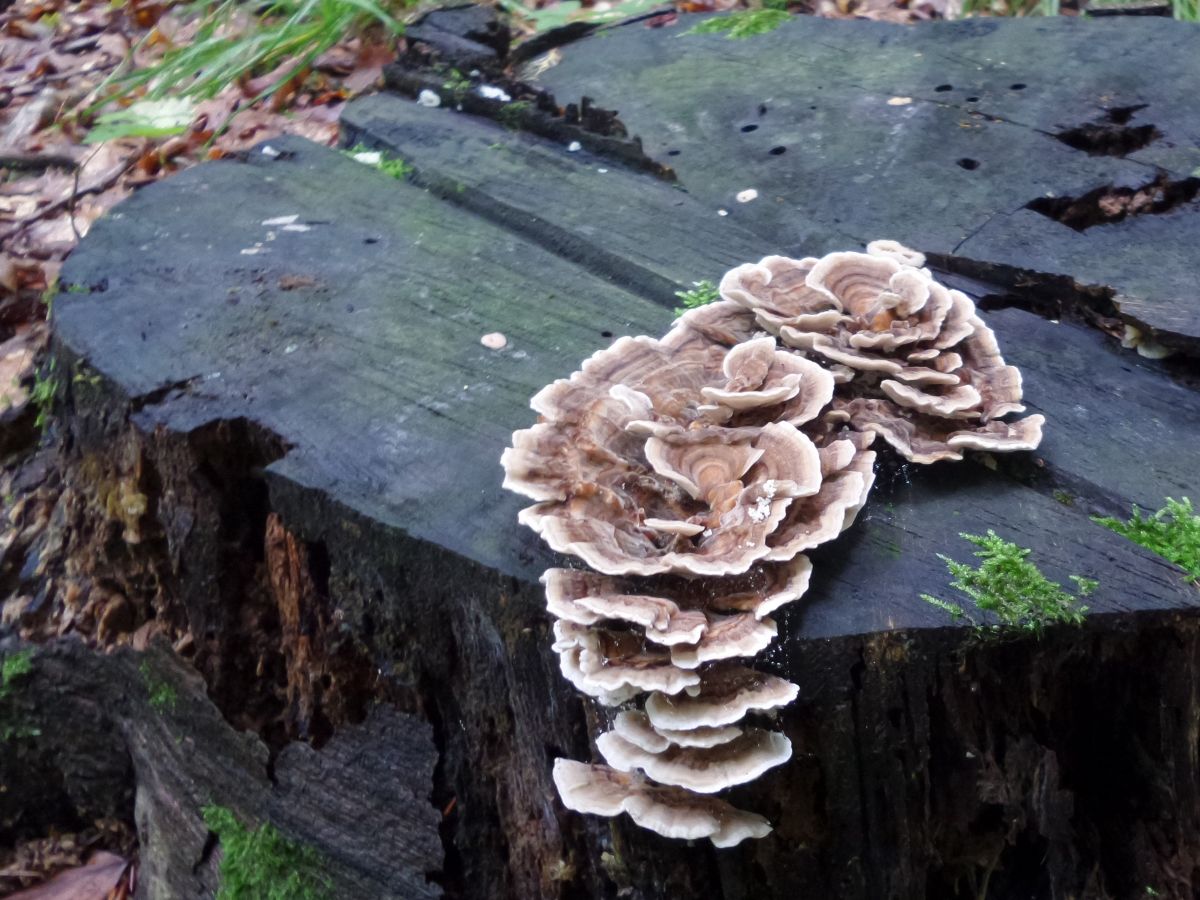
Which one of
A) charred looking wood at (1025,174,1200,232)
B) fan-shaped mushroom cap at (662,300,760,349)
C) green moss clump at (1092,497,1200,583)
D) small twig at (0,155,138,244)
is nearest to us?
green moss clump at (1092,497,1200,583)

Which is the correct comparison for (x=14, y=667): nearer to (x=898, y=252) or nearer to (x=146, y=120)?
(x=898, y=252)

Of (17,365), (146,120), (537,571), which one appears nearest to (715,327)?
(537,571)

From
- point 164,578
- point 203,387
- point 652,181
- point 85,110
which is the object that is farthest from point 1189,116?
point 85,110

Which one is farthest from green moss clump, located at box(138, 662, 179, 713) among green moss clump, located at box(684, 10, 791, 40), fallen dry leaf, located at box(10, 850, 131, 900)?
green moss clump, located at box(684, 10, 791, 40)

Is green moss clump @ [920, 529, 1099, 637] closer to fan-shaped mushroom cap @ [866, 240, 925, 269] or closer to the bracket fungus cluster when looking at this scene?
the bracket fungus cluster

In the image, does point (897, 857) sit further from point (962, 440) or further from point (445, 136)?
point (445, 136)

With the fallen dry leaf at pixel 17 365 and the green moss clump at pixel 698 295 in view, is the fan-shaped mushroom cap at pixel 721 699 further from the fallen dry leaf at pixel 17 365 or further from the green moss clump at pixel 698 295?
the fallen dry leaf at pixel 17 365

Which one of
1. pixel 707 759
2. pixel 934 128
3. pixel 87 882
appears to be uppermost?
pixel 934 128

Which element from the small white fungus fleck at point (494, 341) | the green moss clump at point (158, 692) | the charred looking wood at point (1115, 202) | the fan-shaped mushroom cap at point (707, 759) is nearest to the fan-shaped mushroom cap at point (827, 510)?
the fan-shaped mushroom cap at point (707, 759)
